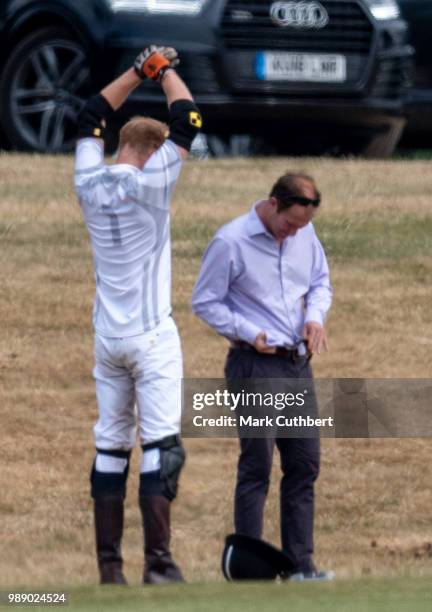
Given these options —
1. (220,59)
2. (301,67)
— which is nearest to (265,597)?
(220,59)

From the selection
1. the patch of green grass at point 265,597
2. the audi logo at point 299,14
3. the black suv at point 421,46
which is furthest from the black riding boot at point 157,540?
the black suv at point 421,46

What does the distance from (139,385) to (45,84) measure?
17.6 feet

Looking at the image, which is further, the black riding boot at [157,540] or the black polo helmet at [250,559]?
the black polo helmet at [250,559]

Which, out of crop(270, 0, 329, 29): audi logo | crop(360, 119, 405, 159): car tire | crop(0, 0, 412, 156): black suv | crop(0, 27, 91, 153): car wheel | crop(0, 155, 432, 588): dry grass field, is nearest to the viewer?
crop(0, 155, 432, 588): dry grass field

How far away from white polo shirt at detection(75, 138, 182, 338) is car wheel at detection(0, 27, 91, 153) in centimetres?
503

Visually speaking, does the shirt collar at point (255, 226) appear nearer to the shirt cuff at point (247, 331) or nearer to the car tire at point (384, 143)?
the shirt cuff at point (247, 331)

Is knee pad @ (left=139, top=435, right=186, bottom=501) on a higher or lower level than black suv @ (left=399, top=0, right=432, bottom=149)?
lower

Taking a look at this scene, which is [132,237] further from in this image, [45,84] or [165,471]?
[45,84]

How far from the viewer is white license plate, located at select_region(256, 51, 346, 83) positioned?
1241 cm

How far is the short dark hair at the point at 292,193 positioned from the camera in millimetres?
7809

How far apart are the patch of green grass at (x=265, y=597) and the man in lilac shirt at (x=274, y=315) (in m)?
0.58

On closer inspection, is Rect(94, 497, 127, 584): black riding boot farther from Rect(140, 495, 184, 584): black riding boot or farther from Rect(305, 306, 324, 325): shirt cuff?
Rect(305, 306, 324, 325): shirt cuff

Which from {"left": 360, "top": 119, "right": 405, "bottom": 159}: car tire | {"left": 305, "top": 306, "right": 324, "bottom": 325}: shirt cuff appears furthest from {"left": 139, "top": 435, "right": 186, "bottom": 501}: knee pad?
{"left": 360, "top": 119, "right": 405, "bottom": 159}: car tire

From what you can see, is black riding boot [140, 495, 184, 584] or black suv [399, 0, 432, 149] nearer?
black riding boot [140, 495, 184, 584]
